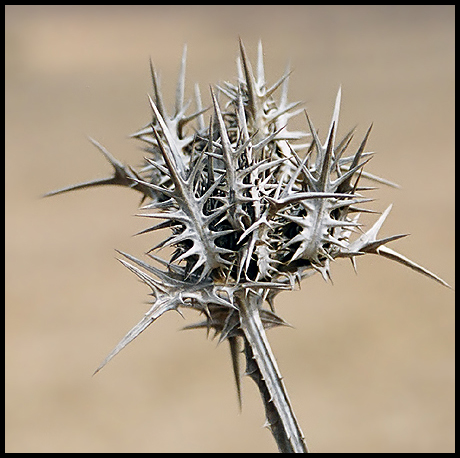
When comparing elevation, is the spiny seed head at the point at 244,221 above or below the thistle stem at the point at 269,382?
above

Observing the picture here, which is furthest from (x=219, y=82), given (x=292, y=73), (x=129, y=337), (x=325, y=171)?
(x=129, y=337)

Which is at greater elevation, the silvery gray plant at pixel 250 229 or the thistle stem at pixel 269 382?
the silvery gray plant at pixel 250 229

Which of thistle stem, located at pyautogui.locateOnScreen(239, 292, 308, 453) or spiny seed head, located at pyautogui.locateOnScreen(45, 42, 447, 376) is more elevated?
spiny seed head, located at pyautogui.locateOnScreen(45, 42, 447, 376)

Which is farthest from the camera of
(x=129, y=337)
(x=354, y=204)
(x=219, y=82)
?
(x=219, y=82)

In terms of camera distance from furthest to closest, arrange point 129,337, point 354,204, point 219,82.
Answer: point 219,82, point 354,204, point 129,337

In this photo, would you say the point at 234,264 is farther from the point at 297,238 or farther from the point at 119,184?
the point at 119,184

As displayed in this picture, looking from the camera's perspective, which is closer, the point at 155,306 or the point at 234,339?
the point at 155,306

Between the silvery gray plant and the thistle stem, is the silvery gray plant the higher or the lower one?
the higher one
